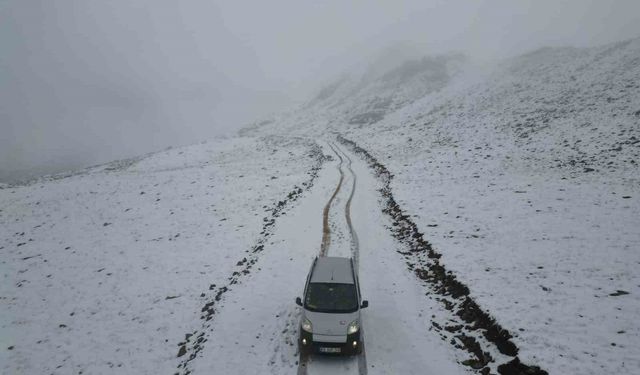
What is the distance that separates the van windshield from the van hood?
0.15 metres

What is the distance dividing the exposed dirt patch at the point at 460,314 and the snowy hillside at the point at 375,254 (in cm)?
7

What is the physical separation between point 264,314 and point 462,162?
22.4 metres

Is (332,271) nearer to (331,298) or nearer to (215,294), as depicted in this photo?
(331,298)

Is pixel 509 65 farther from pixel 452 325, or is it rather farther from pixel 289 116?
pixel 452 325

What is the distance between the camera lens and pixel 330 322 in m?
9.32

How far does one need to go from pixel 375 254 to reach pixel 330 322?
23.3 feet

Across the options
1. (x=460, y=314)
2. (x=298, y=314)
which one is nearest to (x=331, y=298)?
(x=298, y=314)

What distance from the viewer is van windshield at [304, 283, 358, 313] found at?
9680mm

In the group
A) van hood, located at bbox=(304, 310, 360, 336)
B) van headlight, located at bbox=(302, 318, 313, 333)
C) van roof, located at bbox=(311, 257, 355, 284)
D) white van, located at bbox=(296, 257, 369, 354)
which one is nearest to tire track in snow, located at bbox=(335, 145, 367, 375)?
white van, located at bbox=(296, 257, 369, 354)

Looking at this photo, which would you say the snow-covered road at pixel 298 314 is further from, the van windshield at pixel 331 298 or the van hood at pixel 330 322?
the van windshield at pixel 331 298

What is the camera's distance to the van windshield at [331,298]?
9.68 m

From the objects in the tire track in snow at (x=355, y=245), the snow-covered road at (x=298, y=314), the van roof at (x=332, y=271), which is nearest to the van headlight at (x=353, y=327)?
the tire track in snow at (x=355, y=245)

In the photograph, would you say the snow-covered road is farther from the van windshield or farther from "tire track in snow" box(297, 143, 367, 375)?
the van windshield

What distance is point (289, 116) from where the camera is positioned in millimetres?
89375
